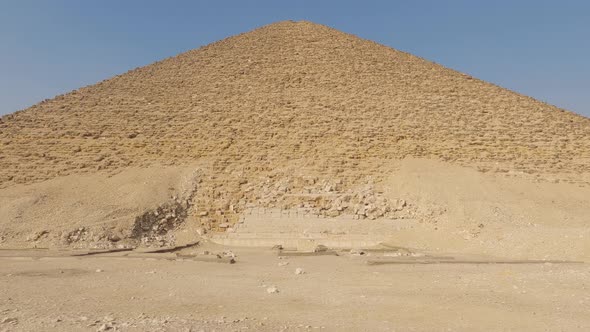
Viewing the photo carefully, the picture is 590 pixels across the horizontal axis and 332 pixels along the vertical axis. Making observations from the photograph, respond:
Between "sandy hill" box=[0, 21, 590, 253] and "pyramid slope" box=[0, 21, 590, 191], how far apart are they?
6 cm

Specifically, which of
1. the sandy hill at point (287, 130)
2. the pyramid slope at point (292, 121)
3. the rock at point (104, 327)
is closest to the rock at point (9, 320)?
the rock at point (104, 327)

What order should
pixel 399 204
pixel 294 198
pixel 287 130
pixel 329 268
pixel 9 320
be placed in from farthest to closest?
pixel 287 130, pixel 294 198, pixel 399 204, pixel 329 268, pixel 9 320

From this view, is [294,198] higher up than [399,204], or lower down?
higher up

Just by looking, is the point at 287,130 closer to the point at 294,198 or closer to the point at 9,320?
the point at 294,198

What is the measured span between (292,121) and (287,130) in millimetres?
727

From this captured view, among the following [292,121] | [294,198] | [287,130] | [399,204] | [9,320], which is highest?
[292,121]

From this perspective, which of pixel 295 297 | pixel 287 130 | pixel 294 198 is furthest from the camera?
pixel 287 130

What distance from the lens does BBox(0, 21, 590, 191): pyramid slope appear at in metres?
16.5

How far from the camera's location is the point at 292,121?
1870 centimetres

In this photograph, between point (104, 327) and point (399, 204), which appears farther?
point (399, 204)

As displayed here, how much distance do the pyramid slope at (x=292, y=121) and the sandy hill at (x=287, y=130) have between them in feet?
0.20

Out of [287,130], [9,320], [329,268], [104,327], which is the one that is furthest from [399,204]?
[9,320]

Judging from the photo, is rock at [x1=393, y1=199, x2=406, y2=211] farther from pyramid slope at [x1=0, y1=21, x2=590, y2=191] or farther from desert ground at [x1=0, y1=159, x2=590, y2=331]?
pyramid slope at [x1=0, y1=21, x2=590, y2=191]

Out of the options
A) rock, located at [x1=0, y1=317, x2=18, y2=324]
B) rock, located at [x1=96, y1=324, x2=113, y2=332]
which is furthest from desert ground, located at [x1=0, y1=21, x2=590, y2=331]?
rock, located at [x1=0, y1=317, x2=18, y2=324]
